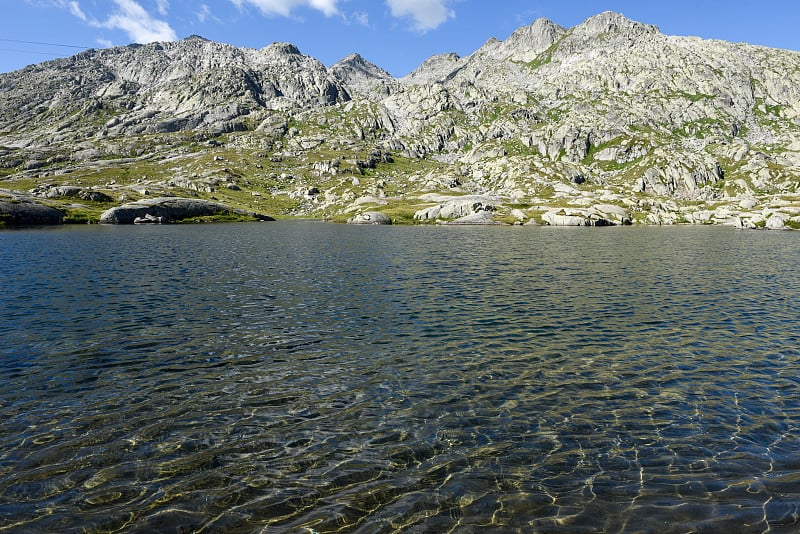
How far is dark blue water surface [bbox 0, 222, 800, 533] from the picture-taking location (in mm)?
12445

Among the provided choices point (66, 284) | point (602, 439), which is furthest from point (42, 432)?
point (66, 284)

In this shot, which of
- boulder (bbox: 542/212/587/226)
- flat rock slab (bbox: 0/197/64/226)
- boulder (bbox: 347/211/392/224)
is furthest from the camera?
boulder (bbox: 347/211/392/224)

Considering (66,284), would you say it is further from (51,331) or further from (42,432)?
(42,432)

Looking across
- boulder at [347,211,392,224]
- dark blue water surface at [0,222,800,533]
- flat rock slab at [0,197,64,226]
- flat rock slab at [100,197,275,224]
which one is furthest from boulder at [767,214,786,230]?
flat rock slab at [0,197,64,226]

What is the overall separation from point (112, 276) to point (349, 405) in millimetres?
45028

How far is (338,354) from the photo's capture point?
84.1ft

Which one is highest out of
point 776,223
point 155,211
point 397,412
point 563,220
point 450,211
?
point 450,211

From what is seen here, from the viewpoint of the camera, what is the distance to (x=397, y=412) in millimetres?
18391

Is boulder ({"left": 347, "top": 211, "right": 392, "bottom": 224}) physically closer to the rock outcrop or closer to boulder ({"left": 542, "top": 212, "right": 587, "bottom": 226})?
boulder ({"left": 542, "top": 212, "right": 587, "bottom": 226})

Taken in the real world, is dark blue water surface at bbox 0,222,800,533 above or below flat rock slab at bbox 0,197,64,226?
below

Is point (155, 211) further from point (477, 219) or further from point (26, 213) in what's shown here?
point (477, 219)

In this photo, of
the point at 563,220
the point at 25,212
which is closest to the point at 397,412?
the point at 563,220

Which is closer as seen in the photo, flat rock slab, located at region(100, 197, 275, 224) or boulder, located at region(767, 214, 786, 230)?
boulder, located at region(767, 214, 786, 230)

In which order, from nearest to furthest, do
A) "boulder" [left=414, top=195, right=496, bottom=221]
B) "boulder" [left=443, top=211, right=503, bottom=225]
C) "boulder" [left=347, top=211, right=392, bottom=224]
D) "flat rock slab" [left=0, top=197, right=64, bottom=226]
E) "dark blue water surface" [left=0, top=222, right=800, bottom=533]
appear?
"dark blue water surface" [left=0, top=222, right=800, bottom=533]
"flat rock slab" [left=0, top=197, right=64, bottom=226]
"boulder" [left=443, top=211, right=503, bottom=225]
"boulder" [left=347, top=211, right=392, bottom=224]
"boulder" [left=414, top=195, right=496, bottom=221]
